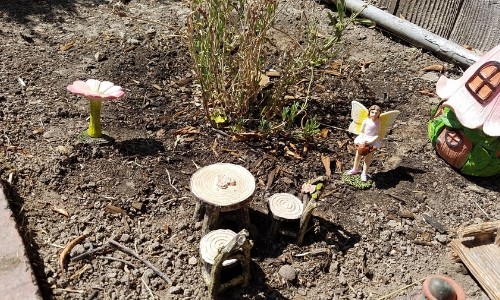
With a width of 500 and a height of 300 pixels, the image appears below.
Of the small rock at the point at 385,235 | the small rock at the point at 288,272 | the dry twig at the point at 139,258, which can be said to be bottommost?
the dry twig at the point at 139,258

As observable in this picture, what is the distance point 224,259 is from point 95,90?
52.7 inches

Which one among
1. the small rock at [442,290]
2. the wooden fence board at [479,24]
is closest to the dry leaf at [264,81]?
the wooden fence board at [479,24]

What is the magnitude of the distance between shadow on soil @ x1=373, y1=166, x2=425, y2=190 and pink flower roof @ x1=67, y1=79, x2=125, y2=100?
150cm

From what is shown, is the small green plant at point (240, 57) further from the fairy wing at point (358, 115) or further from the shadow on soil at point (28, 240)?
the shadow on soil at point (28, 240)

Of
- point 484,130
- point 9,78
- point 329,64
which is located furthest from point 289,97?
point 9,78

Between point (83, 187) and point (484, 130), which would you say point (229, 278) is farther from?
point (484, 130)

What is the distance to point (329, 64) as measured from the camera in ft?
13.3

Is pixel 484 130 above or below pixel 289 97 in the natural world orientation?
above

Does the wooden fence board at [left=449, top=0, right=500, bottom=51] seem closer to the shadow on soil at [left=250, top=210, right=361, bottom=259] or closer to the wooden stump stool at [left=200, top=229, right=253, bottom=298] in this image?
the shadow on soil at [left=250, top=210, right=361, bottom=259]

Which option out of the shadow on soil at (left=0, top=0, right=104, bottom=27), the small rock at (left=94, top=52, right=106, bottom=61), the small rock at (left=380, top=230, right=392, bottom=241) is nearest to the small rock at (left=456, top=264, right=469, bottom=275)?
the small rock at (left=380, top=230, right=392, bottom=241)

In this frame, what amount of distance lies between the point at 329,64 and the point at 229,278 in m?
2.09

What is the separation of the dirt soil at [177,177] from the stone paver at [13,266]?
7 cm

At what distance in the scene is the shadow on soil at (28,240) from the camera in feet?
8.00

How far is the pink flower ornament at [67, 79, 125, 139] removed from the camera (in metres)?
2.98
